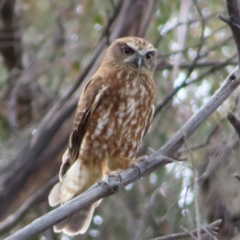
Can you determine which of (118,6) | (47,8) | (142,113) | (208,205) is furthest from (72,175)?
(47,8)

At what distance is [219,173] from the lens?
4.48 m

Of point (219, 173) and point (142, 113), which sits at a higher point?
point (142, 113)

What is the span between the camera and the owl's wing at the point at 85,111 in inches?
160

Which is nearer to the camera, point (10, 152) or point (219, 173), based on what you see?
point (219, 173)

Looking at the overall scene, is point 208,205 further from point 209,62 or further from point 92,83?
point 209,62

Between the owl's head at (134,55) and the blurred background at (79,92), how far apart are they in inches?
22.1

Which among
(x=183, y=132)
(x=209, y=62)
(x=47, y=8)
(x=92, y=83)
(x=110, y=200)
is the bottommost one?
(x=110, y=200)

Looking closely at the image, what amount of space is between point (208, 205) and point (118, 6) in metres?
2.08

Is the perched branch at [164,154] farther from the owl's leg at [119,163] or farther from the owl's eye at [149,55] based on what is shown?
the owl's eye at [149,55]

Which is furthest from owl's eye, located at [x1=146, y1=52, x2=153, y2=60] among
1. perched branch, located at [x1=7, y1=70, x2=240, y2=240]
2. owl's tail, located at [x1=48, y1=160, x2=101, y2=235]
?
perched branch, located at [x1=7, y1=70, x2=240, y2=240]

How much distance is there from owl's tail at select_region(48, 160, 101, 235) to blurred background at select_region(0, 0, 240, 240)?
51 cm

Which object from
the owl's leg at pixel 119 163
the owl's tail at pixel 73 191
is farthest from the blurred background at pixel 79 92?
the owl's tail at pixel 73 191

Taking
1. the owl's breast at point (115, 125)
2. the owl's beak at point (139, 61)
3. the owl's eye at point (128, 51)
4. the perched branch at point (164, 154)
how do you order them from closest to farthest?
the perched branch at point (164, 154)
the owl's breast at point (115, 125)
the owl's beak at point (139, 61)
the owl's eye at point (128, 51)

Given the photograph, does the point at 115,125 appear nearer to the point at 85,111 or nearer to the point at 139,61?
Answer: the point at 85,111
